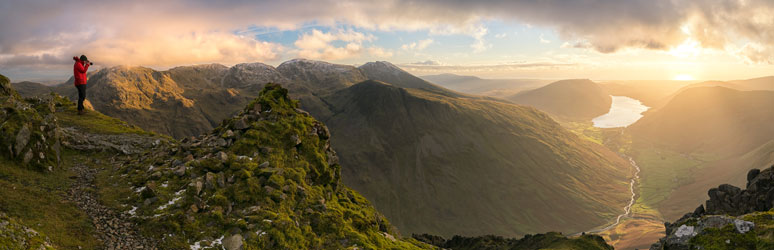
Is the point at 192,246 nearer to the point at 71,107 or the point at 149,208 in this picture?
the point at 149,208

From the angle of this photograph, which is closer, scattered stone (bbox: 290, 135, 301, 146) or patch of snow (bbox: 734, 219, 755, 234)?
patch of snow (bbox: 734, 219, 755, 234)

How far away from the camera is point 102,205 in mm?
23547

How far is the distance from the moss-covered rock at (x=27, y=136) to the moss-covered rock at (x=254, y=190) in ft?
17.2

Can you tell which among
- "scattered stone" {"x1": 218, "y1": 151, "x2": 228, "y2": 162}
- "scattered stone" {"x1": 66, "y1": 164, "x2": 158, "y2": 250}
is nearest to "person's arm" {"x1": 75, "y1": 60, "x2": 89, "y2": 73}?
"scattered stone" {"x1": 66, "y1": 164, "x2": 158, "y2": 250}

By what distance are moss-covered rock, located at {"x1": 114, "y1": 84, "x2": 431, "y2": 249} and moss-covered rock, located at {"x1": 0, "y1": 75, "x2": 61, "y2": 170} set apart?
5.24m

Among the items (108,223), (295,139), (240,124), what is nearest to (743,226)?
(295,139)

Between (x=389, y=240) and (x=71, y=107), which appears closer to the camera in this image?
(x=389, y=240)

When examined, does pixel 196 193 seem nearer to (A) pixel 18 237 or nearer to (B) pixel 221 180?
(B) pixel 221 180

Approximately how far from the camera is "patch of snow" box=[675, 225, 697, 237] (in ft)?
78.7

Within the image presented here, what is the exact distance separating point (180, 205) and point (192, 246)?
3829 millimetres

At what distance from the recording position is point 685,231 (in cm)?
2442

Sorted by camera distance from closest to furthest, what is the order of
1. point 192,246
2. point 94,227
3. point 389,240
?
1. point 94,227
2. point 192,246
3. point 389,240

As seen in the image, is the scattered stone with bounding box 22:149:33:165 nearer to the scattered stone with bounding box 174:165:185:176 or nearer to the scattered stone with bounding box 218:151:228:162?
the scattered stone with bounding box 174:165:185:176

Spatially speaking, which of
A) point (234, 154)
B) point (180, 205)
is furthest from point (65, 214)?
point (234, 154)
